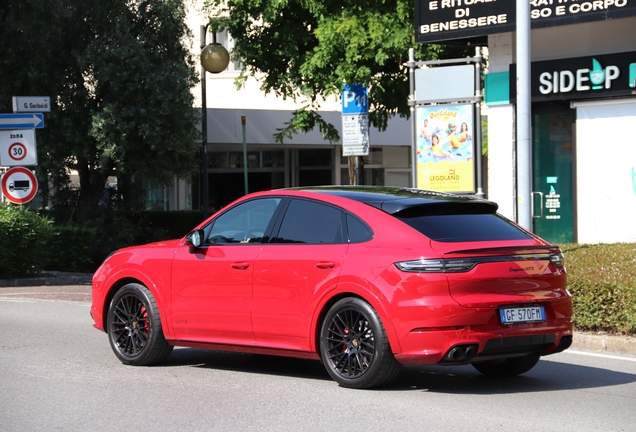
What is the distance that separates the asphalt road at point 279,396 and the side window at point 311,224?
1.18 meters

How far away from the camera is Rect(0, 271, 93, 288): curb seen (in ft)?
60.7

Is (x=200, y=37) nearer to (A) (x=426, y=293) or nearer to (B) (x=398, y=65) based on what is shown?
(B) (x=398, y=65)

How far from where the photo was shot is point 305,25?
914 inches

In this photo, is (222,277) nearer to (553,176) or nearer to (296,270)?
(296,270)

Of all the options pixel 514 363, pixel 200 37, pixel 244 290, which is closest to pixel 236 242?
pixel 244 290

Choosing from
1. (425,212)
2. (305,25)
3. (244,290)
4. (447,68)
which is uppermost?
(305,25)

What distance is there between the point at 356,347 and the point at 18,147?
44.9ft

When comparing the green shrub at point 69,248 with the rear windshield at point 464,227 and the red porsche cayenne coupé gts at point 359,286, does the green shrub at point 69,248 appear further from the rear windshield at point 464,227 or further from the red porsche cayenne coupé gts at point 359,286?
the rear windshield at point 464,227

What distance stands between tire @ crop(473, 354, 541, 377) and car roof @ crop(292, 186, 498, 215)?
4.17ft

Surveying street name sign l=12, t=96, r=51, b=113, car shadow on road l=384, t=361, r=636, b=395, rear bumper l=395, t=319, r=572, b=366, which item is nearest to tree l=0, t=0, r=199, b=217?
street name sign l=12, t=96, r=51, b=113

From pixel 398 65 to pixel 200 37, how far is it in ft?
47.5

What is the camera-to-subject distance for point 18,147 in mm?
19578

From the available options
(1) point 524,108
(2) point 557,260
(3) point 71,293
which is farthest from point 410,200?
(3) point 71,293

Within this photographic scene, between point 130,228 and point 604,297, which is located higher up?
point 130,228
